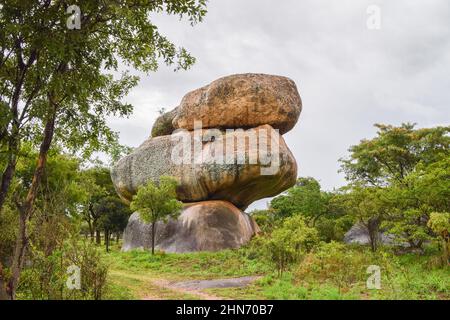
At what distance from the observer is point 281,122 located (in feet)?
80.0

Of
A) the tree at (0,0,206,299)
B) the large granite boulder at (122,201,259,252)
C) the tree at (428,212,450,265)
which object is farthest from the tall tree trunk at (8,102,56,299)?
→ the large granite boulder at (122,201,259,252)

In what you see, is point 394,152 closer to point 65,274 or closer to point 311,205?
point 311,205

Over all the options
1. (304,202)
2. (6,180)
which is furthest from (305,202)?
(6,180)

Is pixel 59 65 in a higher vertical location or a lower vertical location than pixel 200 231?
higher

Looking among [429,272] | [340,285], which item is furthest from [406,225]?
[340,285]

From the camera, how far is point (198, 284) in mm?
12805

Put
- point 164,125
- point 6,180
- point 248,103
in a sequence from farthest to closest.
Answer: point 164,125 < point 248,103 < point 6,180

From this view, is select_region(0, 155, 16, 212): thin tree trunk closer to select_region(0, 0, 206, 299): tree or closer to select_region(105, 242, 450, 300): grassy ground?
select_region(0, 0, 206, 299): tree

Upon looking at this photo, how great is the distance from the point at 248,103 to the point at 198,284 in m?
13.8

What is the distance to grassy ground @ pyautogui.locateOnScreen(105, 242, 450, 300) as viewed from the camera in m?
9.68

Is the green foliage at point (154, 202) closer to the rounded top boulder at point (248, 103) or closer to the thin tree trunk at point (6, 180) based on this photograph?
the rounded top boulder at point (248, 103)

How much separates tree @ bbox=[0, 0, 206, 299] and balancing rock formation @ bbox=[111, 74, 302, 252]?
13.7 meters
